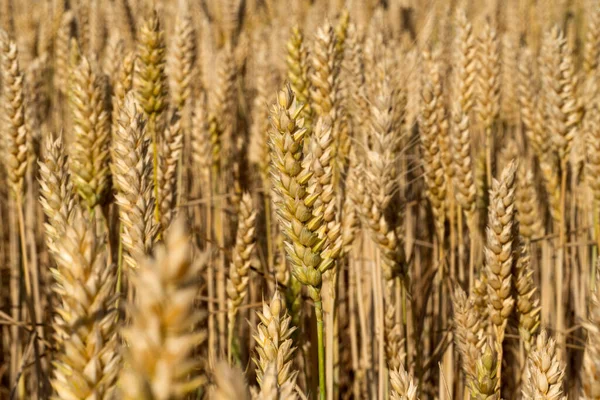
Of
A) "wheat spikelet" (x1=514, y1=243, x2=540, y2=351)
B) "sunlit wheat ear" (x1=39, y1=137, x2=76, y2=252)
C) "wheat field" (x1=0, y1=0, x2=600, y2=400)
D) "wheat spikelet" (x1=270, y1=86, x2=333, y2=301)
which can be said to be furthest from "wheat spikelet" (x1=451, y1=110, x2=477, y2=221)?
"sunlit wheat ear" (x1=39, y1=137, x2=76, y2=252)

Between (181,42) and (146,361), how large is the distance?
6.67 feet

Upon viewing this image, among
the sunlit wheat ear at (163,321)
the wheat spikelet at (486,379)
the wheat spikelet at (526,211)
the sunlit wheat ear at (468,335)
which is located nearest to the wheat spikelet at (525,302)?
the sunlit wheat ear at (468,335)

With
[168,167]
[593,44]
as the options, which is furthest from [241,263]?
[593,44]

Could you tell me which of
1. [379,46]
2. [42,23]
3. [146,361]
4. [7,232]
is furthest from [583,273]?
[42,23]

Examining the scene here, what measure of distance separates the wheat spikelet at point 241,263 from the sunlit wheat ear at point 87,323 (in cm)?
93

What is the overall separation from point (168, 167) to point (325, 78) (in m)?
0.49

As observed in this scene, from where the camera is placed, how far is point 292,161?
1.00 meters

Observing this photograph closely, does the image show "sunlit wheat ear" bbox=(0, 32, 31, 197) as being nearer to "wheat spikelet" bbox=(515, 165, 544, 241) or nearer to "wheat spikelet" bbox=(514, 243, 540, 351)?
"wheat spikelet" bbox=(514, 243, 540, 351)

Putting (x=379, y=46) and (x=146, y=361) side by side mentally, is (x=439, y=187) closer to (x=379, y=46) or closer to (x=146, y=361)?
(x=379, y=46)

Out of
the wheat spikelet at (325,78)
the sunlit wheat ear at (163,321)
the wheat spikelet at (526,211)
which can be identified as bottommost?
the sunlit wheat ear at (163,321)

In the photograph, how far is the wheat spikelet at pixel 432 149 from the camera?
176 centimetres

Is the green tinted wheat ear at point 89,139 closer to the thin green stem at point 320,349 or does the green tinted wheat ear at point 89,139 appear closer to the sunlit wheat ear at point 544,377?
the thin green stem at point 320,349

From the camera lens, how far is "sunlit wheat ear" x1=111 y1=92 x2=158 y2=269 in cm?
98

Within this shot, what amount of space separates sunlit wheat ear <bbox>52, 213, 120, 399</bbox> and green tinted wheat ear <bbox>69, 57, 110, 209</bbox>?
995 millimetres
